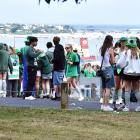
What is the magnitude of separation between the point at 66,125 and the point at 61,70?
18.9 ft

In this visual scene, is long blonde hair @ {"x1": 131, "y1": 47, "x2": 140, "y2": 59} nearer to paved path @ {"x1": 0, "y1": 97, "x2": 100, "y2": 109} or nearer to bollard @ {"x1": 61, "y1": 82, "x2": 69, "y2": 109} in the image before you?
bollard @ {"x1": 61, "y1": 82, "x2": 69, "y2": 109}

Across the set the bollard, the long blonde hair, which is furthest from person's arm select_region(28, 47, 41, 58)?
the long blonde hair

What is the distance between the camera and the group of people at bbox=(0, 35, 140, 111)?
1483cm

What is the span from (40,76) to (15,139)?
30.6ft

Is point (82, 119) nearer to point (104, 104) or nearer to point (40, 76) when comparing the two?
point (104, 104)

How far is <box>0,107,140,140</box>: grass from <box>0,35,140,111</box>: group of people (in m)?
1.04

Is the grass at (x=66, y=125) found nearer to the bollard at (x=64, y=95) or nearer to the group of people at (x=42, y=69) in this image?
the bollard at (x=64, y=95)

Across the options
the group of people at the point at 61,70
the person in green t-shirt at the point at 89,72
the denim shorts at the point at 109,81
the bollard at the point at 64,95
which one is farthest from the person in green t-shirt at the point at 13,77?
the denim shorts at the point at 109,81

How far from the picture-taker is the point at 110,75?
48.6ft

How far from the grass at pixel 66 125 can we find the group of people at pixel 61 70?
1.04 meters

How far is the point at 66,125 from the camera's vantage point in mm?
12008

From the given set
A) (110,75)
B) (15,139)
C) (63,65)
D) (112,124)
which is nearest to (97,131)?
(112,124)

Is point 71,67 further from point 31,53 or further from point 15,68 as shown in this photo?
point 15,68

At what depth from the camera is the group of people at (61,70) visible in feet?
48.6
